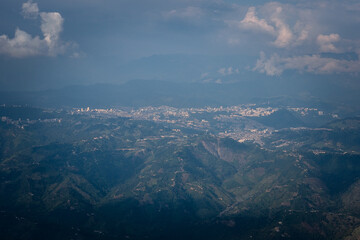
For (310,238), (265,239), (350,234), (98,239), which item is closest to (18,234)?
(98,239)

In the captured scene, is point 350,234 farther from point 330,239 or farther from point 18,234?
point 18,234

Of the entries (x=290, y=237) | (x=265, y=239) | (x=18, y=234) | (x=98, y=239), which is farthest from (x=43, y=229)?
(x=290, y=237)

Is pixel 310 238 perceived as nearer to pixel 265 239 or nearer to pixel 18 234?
pixel 265 239

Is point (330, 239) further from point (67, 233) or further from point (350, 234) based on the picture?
point (67, 233)

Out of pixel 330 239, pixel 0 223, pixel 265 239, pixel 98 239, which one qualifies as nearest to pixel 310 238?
pixel 330 239

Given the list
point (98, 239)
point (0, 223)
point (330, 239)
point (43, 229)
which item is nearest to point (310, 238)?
point (330, 239)
